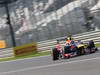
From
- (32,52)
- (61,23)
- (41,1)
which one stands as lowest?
(32,52)

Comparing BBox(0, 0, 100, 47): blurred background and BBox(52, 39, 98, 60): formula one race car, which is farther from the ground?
BBox(0, 0, 100, 47): blurred background

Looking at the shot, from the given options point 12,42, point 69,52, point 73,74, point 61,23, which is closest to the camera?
point 73,74

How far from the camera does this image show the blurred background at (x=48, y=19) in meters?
24.0

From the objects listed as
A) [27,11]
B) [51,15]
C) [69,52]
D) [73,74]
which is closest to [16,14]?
[27,11]

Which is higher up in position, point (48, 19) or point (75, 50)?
point (48, 19)

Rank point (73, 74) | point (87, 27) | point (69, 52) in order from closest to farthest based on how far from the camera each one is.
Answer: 1. point (73, 74)
2. point (69, 52)
3. point (87, 27)

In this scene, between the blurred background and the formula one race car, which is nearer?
the formula one race car

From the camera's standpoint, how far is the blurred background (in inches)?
947

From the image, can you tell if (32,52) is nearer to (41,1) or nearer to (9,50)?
(9,50)

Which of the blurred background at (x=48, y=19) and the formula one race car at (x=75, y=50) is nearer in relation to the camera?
the formula one race car at (x=75, y=50)

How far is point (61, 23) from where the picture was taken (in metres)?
25.6

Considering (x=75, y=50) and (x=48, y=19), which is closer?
(x=75, y=50)

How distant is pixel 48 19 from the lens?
26891 mm

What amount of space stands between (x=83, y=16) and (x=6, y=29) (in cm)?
855
